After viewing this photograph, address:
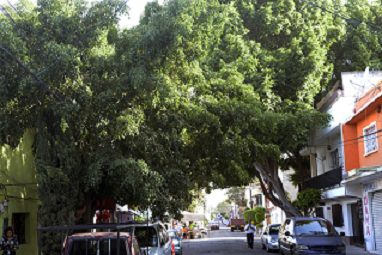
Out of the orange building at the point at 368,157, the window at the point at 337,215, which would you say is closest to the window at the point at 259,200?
the window at the point at 337,215

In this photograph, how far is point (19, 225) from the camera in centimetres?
1738

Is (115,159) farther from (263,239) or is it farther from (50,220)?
(263,239)

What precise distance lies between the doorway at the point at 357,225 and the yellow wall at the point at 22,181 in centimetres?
1596

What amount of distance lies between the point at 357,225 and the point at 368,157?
5658 millimetres

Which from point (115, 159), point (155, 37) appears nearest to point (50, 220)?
point (115, 159)

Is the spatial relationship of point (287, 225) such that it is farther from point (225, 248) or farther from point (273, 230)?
point (225, 248)

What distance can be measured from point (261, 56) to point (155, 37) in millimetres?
10606

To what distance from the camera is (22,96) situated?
14227mm

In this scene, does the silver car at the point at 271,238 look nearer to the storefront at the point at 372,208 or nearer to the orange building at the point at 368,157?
the orange building at the point at 368,157

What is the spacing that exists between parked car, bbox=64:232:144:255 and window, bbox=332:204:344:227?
68.3 ft

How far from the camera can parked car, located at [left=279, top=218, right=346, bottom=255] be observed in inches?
602

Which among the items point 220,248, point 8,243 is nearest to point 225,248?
point 220,248

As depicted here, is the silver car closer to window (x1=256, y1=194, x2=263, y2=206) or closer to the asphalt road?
the asphalt road

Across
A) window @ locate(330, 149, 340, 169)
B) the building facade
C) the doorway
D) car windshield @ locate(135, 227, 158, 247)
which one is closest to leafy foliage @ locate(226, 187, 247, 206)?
the building facade
